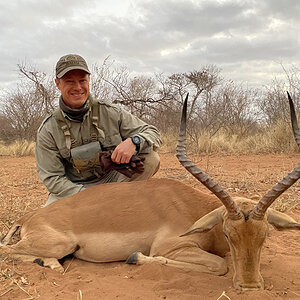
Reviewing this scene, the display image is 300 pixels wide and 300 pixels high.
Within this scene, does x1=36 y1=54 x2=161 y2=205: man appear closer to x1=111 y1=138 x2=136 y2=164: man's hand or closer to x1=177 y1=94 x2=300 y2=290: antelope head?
x1=111 y1=138 x2=136 y2=164: man's hand

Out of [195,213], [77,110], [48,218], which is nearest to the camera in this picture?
[195,213]

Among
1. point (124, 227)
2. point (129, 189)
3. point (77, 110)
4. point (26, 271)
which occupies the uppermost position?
point (77, 110)

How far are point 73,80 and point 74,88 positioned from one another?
0.39 feet

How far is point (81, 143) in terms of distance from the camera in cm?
474

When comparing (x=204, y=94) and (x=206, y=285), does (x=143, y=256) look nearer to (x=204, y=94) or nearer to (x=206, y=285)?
(x=206, y=285)

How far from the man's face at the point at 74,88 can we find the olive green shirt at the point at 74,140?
17 centimetres

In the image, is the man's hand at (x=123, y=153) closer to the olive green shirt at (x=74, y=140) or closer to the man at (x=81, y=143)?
the man at (x=81, y=143)

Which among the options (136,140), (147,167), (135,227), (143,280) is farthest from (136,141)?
(143,280)

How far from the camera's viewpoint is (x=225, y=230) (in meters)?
2.86

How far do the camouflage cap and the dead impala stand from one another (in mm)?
1590

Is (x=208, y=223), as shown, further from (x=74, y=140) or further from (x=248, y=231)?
(x=74, y=140)

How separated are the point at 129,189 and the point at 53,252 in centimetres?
102

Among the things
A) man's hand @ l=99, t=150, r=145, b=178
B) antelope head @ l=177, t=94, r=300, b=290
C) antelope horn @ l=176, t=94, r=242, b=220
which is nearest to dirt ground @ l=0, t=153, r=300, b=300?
antelope head @ l=177, t=94, r=300, b=290

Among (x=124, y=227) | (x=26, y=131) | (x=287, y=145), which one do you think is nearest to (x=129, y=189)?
(x=124, y=227)
